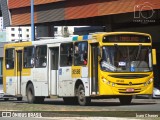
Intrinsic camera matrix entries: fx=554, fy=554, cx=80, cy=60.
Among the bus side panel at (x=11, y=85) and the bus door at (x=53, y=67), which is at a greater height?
the bus door at (x=53, y=67)

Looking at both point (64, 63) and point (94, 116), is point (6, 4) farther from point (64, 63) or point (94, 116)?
point (94, 116)

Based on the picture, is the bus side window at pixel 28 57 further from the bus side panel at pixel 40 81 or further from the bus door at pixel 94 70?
the bus door at pixel 94 70

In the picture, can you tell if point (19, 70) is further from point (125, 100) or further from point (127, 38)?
point (127, 38)

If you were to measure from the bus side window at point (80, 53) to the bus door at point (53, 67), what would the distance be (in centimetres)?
191

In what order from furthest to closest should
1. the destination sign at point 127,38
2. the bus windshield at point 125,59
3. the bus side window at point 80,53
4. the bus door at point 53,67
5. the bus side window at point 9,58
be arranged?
the bus side window at point 9,58 < the bus door at point 53,67 < the bus side window at point 80,53 < the destination sign at point 127,38 < the bus windshield at point 125,59

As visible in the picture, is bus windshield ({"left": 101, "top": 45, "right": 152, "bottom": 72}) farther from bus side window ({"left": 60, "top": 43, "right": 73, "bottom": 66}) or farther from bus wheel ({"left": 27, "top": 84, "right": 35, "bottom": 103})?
bus wheel ({"left": 27, "top": 84, "right": 35, "bottom": 103})

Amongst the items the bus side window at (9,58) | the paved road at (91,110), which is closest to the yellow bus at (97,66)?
the paved road at (91,110)

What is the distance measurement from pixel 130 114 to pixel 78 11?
22656mm

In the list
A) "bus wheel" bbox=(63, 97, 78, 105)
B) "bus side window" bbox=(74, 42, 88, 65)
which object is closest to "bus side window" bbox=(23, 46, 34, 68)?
"bus wheel" bbox=(63, 97, 78, 105)

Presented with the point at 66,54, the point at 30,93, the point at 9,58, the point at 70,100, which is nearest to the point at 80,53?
the point at 66,54

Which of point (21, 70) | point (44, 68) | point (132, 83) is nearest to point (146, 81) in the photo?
point (132, 83)

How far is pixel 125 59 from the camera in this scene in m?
23.0

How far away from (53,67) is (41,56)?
1053 mm

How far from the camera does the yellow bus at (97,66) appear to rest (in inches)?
899
